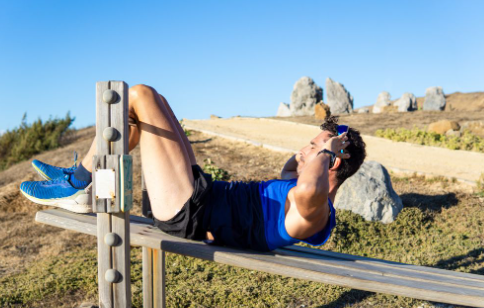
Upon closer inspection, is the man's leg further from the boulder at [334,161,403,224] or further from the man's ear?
the boulder at [334,161,403,224]

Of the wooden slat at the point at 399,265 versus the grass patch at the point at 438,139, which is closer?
the wooden slat at the point at 399,265

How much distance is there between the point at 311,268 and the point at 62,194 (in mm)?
1743

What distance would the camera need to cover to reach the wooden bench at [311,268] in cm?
225

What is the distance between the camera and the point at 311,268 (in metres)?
2.38

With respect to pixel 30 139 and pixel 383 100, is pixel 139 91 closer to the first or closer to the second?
pixel 30 139

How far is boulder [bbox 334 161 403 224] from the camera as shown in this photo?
5.71 m

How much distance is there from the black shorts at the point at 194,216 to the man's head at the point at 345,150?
712 mm

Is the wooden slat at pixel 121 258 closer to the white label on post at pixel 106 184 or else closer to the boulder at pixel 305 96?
the white label on post at pixel 106 184

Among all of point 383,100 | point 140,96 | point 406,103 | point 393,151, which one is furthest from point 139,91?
point 383,100

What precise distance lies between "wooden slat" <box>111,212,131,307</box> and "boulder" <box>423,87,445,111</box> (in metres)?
22.4

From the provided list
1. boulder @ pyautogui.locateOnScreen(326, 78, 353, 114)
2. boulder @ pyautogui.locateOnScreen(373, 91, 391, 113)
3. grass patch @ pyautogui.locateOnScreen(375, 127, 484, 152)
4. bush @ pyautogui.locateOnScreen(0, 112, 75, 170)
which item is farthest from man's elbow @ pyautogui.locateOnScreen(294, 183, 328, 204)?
boulder @ pyautogui.locateOnScreen(373, 91, 391, 113)

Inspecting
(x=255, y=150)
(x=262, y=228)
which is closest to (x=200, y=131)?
(x=255, y=150)

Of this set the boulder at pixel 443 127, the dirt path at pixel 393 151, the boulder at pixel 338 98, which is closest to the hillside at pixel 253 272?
the dirt path at pixel 393 151

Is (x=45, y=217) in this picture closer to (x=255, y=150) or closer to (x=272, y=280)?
(x=272, y=280)
